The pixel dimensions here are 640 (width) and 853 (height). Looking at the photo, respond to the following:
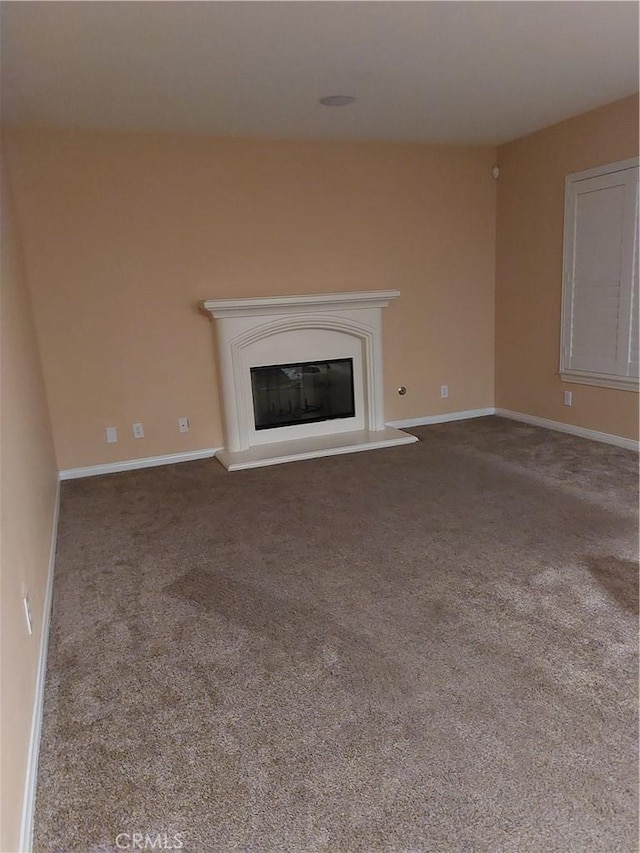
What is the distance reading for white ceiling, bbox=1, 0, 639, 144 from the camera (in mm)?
2471

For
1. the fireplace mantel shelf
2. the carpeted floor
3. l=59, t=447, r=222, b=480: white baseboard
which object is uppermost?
the fireplace mantel shelf

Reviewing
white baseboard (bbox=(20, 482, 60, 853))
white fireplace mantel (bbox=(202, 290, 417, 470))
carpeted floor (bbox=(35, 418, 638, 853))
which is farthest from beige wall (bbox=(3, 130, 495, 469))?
white baseboard (bbox=(20, 482, 60, 853))

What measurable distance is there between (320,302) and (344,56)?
76.5 inches

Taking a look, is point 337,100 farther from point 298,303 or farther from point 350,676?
point 350,676

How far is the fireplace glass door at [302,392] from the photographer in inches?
191

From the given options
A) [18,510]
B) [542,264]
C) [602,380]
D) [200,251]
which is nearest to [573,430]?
[602,380]

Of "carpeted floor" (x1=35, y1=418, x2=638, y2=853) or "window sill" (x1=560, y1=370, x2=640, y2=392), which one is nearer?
"carpeted floor" (x1=35, y1=418, x2=638, y2=853)

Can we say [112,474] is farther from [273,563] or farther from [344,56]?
[344,56]

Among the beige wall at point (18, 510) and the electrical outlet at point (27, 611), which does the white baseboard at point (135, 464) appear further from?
the electrical outlet at point (27, 611)

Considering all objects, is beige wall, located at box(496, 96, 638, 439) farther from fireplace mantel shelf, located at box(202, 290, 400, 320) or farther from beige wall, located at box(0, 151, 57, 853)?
beige wall, located at box(0, 151, 57, 853)

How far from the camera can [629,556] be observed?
2660 millimetres

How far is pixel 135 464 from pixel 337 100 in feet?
9.60

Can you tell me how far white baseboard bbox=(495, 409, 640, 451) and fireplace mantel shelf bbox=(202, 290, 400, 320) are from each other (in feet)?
5.37

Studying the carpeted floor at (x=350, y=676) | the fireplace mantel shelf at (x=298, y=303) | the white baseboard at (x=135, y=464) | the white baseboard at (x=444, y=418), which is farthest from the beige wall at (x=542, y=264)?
the white baseboard at (x=135, y=464)
